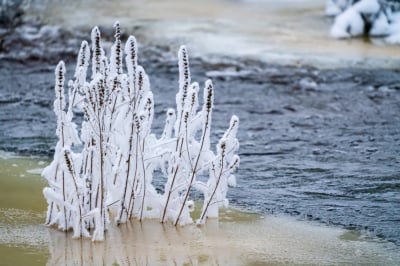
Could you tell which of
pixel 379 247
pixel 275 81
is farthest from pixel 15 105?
pixel 379 247

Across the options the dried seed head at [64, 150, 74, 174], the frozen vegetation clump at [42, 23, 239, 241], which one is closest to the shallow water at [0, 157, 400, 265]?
the frozen vegetation clump at [42, 23, 239, 241]

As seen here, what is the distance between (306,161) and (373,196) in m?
1.06

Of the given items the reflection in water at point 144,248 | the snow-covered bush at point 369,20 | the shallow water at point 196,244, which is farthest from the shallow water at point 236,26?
the reflection in water at point 144,248

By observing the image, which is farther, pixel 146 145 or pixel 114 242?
pixel 146 145

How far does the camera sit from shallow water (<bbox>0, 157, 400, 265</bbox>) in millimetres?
4730

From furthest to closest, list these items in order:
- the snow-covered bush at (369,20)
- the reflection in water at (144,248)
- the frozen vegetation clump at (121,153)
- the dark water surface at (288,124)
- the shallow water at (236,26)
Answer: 1. the snow-covered bush at (369,20)
2. the shallow water at (236,26)
3. the dark water surface at (288,124)
4. the frozen vegetation clump at (121,153)
5. the reflection in water at (144,248)

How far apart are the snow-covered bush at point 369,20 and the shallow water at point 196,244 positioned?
6947mm

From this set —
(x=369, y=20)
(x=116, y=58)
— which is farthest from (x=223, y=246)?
(x=369, y=20)

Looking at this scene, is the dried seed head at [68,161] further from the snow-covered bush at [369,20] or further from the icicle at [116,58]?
the snow-covered bush at [369,20]

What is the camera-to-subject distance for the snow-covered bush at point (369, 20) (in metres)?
12.1

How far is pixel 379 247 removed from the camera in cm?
510

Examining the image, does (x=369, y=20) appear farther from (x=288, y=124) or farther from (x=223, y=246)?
(x=223, y=246)

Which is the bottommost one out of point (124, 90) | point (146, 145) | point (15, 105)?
point (15, 105)

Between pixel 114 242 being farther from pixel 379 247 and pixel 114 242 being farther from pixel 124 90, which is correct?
pixel 379 247
